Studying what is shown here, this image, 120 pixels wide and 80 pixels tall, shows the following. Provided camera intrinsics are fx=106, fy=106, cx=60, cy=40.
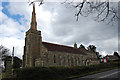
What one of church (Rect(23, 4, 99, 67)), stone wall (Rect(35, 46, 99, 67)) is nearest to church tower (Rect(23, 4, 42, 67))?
church (Rect(23, 4, 99, 67))

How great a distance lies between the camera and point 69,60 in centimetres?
4225

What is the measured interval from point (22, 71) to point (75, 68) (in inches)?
422

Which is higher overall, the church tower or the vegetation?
the church tower

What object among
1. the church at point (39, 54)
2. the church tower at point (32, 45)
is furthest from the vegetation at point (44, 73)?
the church tower at point (32, 45)

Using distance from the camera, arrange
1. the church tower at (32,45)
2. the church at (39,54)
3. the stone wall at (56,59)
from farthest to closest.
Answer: the church tower at (32,45)
the church at (39,54)
the stone wall at (56,59)

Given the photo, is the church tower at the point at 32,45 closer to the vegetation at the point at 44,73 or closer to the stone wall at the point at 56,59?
the stone wall at the point at 56,59

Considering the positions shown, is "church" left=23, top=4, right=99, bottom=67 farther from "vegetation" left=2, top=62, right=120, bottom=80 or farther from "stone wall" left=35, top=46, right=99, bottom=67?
"vegetation" left=2, top=62, right=120, bottom=80

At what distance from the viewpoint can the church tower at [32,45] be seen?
36.9 m

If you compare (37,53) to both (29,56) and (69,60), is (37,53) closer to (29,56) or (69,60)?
(29,56)

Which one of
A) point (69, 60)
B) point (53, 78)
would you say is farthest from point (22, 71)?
point (69, 60)

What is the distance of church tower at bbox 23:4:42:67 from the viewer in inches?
1452

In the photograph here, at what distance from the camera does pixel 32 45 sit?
38.7 m

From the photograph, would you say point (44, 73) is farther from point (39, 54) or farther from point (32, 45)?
point (39, 54)

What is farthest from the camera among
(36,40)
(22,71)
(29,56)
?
(36,40)
